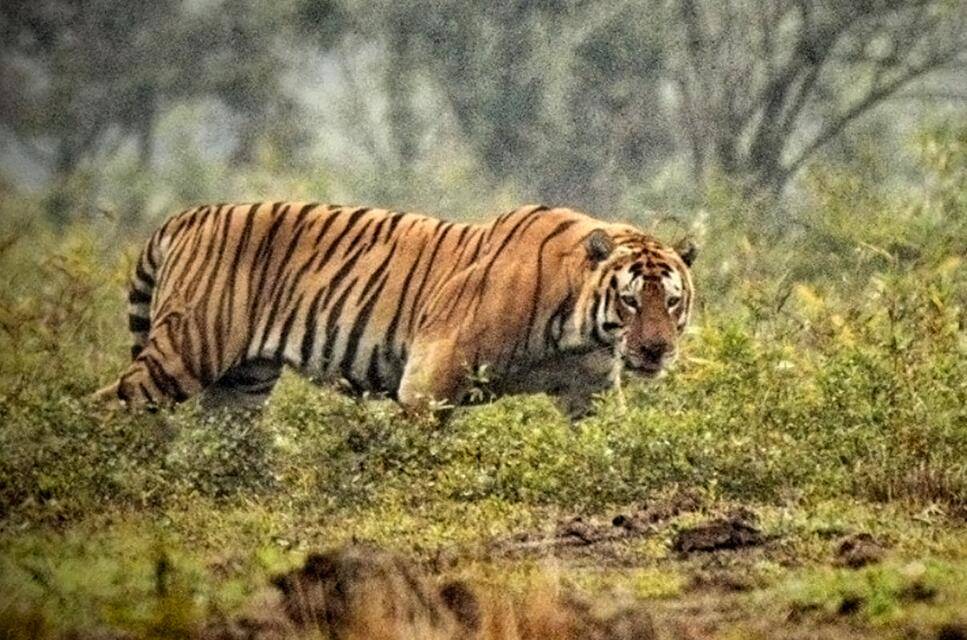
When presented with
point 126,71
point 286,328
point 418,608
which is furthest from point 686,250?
point 126,71

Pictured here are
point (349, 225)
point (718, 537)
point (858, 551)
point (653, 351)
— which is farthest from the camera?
point (349, 225)

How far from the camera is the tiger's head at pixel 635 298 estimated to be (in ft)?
22.3

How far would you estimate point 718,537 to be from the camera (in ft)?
21.0

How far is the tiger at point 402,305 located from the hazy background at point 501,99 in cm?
10

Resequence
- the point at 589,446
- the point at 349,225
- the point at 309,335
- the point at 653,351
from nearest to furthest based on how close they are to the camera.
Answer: the point at 589,446 → the point at 653,351 → the point at 349,225 → the point at 309,335

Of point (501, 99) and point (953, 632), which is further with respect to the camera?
point (501, 99)

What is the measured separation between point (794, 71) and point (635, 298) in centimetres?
87

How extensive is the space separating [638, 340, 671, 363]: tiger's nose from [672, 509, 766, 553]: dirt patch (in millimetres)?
560

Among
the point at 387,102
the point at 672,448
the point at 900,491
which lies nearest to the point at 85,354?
the point at 387,102

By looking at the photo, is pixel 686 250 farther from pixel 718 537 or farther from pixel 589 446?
pixel 718 537

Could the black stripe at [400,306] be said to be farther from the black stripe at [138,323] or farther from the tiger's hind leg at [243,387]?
the black stripe at [138,323]

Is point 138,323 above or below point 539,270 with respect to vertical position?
below

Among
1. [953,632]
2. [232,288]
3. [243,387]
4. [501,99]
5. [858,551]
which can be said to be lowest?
[953,632]

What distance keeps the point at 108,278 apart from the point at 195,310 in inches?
10.6
